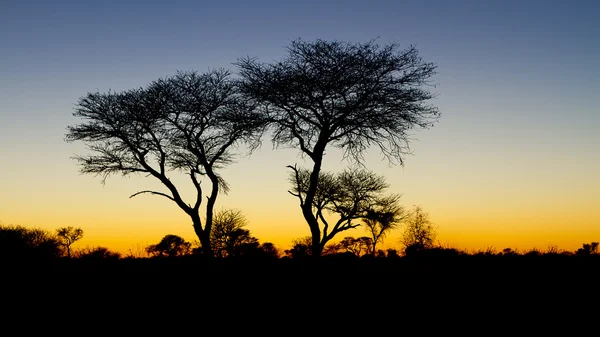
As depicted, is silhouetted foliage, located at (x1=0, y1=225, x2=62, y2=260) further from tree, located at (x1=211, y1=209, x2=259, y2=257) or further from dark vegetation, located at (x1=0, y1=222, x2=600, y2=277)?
tree, located at (x1=211, y1=209, x2=259, y2=257)

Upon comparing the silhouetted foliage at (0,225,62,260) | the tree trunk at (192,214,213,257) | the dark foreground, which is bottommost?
the dark foreground

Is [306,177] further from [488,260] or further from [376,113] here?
[488,260]

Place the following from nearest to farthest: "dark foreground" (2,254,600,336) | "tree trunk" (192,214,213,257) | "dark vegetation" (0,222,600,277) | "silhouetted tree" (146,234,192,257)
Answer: "dark foreground" (2,254,600,336) < "dark vegetation" (0,222,600,277) < "tree trunk" (192,214,213,257) < "silhouetted tree" (146,234,192,257)

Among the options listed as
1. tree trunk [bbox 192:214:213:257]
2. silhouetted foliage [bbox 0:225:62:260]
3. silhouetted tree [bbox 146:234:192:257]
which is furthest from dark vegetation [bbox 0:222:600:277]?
silhouetted tree [bbox 146:234:192:257]

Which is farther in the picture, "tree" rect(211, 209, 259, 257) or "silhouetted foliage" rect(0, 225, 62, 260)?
"tree" rect(211, 209, 259, 257)

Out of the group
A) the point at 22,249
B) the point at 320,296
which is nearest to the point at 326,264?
the point at 320,296

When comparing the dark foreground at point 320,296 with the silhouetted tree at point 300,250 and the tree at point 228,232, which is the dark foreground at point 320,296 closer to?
the silhouetted tree at point 300,250

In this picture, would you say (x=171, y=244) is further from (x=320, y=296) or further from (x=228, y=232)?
(x=320, y=296)

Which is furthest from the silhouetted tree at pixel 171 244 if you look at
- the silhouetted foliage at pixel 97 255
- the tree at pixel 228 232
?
the silhouetted foliage at pixel 97 255

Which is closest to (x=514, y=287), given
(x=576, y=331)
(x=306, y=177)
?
(x=576, y=331)

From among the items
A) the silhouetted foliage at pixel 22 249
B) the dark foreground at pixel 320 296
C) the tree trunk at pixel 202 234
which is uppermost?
the tree trunk at pixel 202 234

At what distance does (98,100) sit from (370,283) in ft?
80.8

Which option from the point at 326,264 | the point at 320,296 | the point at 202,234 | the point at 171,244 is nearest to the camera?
the point at 320,296

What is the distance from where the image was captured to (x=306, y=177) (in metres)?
41.3
